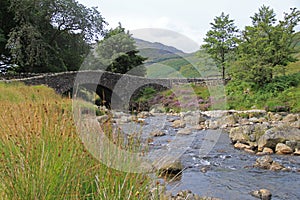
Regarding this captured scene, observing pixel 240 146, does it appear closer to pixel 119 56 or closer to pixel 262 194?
pixel 262 194

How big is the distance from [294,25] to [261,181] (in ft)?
61.5

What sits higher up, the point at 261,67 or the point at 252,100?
the point at 261,67

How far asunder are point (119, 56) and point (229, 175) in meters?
21.0

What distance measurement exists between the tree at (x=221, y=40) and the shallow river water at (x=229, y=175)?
1835 centimetres

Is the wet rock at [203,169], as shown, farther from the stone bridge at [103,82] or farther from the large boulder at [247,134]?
the stone bridge at [103,82]

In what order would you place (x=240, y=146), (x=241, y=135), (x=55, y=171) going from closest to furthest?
(x=55, y=171), (x=240, y=146), (x=241, y=135)

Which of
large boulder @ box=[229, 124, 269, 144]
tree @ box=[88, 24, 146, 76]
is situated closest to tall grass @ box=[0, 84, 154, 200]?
large boulder @ box=[229, 124, 269, 144]

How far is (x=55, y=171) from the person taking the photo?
2592 millimetres

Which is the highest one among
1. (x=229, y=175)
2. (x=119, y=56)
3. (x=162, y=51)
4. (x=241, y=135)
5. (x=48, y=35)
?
(x=48, y=35)

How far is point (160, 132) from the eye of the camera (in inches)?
474

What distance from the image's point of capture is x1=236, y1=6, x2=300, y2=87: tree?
19.3 m

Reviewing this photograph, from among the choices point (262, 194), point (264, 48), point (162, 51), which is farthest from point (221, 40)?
point (262, 194)

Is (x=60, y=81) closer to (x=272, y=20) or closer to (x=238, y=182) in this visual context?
(x=272, y=20)

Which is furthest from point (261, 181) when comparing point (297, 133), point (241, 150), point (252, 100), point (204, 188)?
point (252, 100)
